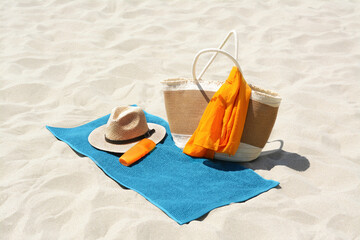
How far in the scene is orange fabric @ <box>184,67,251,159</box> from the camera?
267 cm

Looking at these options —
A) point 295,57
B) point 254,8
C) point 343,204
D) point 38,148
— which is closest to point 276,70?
point 295,57

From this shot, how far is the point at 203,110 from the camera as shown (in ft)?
9.46

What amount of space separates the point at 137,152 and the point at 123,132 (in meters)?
0.20

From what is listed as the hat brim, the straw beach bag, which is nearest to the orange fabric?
the straw beach bag

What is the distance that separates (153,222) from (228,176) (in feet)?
2.40

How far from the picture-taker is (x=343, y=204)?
93.2 inches

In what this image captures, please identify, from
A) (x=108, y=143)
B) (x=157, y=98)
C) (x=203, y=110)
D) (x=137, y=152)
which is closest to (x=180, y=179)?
(x=137, y=152)

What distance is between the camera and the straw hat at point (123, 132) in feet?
9.70

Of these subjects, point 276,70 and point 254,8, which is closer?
point 276,70

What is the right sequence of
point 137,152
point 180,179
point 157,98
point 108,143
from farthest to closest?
point 157,98
point 108,143
point 137,152
point 180,179

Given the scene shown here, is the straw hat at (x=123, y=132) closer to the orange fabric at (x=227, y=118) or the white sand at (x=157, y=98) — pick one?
the white sand at (x=157, y=98)

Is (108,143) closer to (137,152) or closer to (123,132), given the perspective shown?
(123,132)

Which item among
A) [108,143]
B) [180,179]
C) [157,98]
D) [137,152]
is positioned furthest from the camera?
[157,98]

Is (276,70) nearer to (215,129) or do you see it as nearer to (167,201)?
(215,129)
